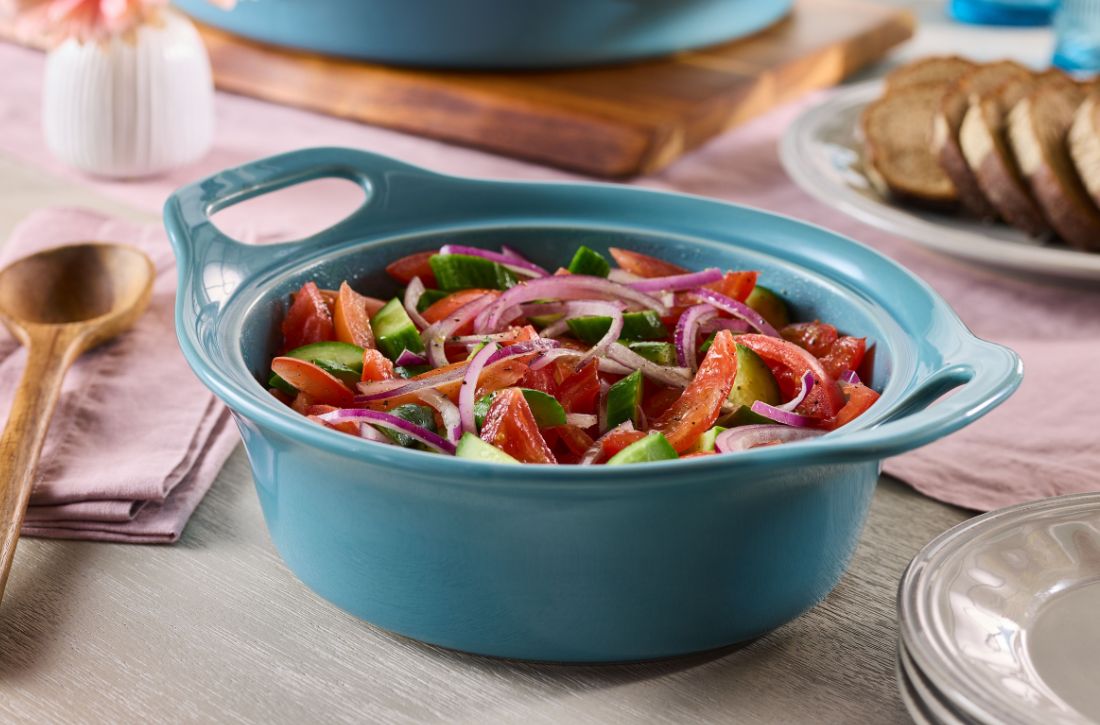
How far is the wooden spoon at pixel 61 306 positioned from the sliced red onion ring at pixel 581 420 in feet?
1.93

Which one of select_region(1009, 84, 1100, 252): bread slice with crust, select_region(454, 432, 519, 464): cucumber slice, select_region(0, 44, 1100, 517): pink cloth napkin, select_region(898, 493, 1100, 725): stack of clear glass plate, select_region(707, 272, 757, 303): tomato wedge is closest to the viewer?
select_region(898, 493, 1100, 725): stack of clear glass plate

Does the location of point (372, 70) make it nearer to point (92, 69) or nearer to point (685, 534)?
point (92, 69)

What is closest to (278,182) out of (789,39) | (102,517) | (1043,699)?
(102,517)

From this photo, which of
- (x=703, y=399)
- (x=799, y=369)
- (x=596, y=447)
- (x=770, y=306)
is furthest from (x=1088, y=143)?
(x=596, y=447)

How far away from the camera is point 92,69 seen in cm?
221

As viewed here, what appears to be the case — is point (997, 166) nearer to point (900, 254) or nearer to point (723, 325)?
point (900, 254)

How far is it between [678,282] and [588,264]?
0.11 m

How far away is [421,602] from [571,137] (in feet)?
4.89

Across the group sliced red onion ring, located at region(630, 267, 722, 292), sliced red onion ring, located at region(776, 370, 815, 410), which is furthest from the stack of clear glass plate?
sliced red onion ring, located at region(630, 267, 722, 292)

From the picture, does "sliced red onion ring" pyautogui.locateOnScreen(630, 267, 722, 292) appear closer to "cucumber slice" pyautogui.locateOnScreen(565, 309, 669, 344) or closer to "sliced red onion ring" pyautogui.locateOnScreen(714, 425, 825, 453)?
"cucumber slice" pyautogui.locateOnScreen(565, 309, 669, 344)

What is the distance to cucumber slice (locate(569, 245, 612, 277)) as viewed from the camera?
4.65 feet

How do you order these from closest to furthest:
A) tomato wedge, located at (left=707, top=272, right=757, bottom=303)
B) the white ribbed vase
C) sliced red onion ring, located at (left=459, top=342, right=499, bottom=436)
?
sliced red onion ring, located at (left=459, top=342, right=499, bottom=436) < tomato wedge, located at (left=707, top=272, right=757, bottom=303) < the white ribbed vase

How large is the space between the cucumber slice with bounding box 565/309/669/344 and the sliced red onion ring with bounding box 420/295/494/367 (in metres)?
0.10

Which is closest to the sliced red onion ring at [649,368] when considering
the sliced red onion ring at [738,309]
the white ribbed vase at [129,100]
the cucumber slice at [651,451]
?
the sliced red onion ring at [738,309]
